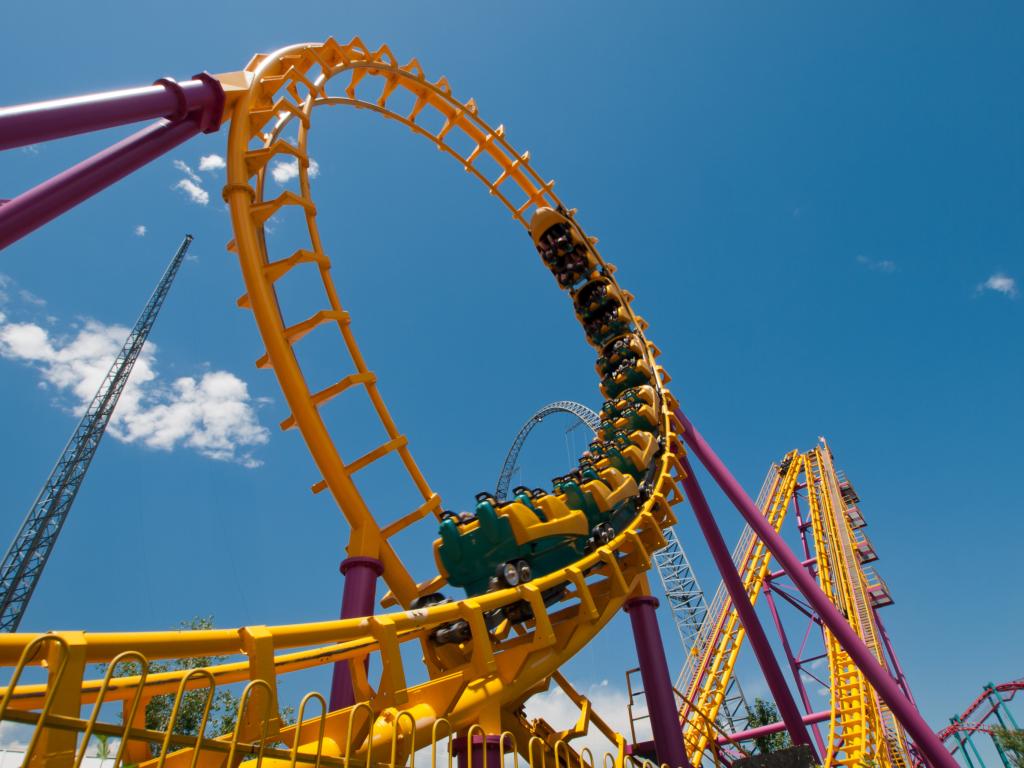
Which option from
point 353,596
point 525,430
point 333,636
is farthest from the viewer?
point 525,430

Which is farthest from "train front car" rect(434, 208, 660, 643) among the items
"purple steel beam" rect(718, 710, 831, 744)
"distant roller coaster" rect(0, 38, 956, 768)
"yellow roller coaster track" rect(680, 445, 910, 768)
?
"purple steel beam" rect(718, 710, 831, 744)

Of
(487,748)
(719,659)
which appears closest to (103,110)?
(487,748)

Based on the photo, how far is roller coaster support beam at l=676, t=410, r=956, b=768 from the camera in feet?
23.8

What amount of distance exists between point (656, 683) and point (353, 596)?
10.7 feet

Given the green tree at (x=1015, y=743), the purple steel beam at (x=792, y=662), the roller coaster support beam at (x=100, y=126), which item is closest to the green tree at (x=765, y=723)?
the purple steel beam at (x=792, y=662)

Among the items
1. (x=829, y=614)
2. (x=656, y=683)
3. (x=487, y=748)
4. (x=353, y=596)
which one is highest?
(x=829, y=614)

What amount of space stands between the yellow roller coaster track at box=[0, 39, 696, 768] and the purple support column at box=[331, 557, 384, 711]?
7.8 inches

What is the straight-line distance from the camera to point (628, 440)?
26.2 ft

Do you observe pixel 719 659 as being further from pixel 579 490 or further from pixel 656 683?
pixel 579 490

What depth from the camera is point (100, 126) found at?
153 inches

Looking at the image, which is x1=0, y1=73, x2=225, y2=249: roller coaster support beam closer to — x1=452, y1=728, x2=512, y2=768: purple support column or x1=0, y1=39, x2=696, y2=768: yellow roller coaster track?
x1=0, y1=39, x2=696, y2=768: yellow roller coaster track

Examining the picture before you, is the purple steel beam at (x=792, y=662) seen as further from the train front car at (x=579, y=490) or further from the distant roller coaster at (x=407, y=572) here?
the train front car at (x=579, y=490)

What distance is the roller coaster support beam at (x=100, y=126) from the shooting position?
3408 millimetres

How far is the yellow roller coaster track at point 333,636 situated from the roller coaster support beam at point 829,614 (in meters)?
0.79
